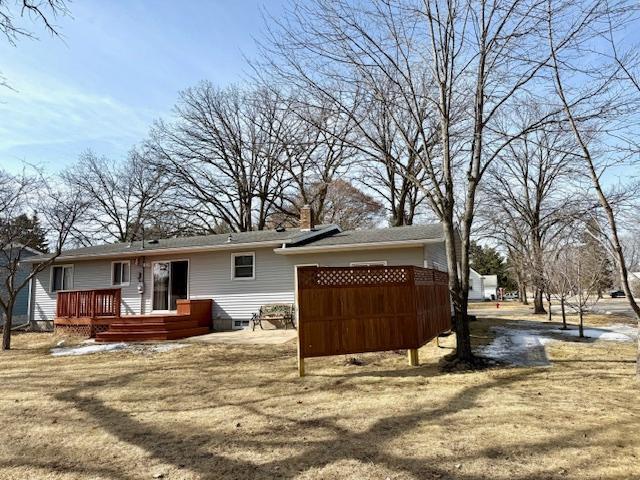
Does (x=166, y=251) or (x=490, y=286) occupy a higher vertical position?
(x=166, y=251)

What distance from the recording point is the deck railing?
47.5 feet

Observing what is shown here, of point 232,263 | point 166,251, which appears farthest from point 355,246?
point 166,251

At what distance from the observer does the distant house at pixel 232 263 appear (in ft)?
45.2

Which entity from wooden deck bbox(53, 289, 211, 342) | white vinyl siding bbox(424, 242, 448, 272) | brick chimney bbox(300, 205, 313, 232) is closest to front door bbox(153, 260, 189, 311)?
wooden deck bbox(53, 289, 211, 342)

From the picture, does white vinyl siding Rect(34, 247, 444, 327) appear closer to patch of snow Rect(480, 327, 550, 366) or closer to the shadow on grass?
patch of snow Rect(480, 327, 550, 366)

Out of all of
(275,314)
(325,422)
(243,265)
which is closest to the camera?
(325,422)

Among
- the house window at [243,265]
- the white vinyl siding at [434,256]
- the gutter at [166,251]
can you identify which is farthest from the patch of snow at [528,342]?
the house window at [243,265]

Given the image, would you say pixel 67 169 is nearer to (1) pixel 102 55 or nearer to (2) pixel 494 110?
(1) pixel 102 55

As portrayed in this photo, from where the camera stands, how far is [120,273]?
1756 cm

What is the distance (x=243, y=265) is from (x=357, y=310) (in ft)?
29.3

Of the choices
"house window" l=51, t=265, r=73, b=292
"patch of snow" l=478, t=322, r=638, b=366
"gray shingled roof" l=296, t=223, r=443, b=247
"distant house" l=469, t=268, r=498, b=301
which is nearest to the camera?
"patch of snow" l=478, t=322, r=638, b=366

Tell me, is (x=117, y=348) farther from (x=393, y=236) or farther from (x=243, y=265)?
(x=393, y=236)

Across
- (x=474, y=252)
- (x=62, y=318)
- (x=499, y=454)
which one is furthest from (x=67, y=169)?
(x=474, y=252)

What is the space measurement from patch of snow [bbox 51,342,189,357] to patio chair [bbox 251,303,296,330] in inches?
138
